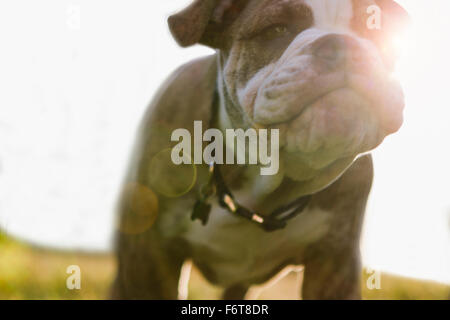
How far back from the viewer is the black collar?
96.2 inches

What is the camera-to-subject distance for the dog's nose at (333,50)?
1.87m

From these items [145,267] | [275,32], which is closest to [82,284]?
[145,267]

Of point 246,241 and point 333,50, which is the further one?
point 246,241

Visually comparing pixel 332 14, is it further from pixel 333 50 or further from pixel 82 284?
pixel 82 284

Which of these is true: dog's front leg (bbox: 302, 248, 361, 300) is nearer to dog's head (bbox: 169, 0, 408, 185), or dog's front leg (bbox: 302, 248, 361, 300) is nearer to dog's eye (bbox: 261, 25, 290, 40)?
dog's head (bbox: 169, 0, 408, 185)

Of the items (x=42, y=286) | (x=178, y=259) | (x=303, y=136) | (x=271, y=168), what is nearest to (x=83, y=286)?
(x=42, y=286)

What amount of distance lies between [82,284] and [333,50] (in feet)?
9.72

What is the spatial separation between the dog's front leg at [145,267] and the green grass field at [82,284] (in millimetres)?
487

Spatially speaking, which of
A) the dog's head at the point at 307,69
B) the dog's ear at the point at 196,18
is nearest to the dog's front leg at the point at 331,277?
the dog's head at the point at 307,69

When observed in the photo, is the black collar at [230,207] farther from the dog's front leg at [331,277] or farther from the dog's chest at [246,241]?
the dog's front leg at [331,277]

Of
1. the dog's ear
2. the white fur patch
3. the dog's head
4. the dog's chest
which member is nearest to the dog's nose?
the dog's head

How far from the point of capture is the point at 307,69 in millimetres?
1869

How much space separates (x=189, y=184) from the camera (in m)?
2.50

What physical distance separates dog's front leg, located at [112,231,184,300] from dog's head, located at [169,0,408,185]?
74cm
